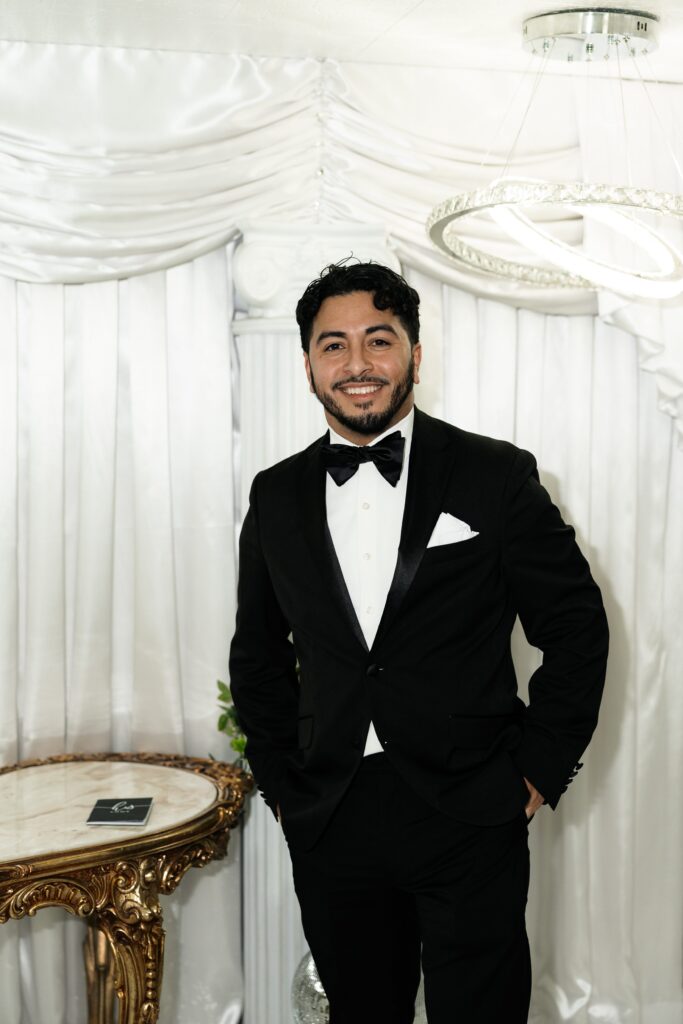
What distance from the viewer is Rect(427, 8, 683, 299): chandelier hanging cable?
8.11ft

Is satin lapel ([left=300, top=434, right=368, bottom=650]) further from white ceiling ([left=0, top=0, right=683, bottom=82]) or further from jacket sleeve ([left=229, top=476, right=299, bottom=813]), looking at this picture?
white ceiling ([left=0, top=0, right=683, bottom=82])

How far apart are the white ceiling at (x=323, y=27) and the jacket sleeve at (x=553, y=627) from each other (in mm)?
1140

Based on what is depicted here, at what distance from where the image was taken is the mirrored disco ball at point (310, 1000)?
2.98 metres

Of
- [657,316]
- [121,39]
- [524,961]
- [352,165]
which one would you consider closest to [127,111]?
[121,39]

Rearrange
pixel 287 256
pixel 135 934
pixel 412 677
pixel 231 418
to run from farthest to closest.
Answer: pixel 231 418, pixel 287 256, pixel 135 934, pixel 412 677

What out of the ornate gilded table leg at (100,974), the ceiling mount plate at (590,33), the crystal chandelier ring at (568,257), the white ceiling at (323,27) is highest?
the white ceiling at (323,27)

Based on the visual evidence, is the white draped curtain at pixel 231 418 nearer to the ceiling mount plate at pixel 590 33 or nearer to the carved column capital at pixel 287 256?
the carved column capital at pixel 287 256

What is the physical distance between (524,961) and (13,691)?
5.39 ft

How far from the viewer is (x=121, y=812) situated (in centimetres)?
284

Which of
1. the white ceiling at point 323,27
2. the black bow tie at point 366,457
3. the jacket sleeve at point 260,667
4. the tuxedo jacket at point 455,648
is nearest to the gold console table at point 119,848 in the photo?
the jacket sleeve at point 260,667

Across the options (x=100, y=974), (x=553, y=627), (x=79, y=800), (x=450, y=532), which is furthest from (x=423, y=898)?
(x=100, y=974)

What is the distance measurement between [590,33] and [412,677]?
5.13 ft

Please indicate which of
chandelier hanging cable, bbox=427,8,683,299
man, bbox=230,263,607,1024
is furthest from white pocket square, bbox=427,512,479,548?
chandelier hanging cable, bbox=427,8,683,299

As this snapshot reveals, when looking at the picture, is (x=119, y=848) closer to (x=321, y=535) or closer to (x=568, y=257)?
(x=321, y=535)
